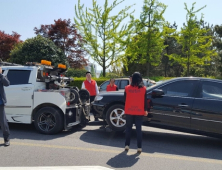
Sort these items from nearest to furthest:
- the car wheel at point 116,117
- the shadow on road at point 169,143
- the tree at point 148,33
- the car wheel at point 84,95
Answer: the shadow on road at point 169,143
the car wheel at point 116,117
the car wheel at point 84,95
the tree at point 148,33

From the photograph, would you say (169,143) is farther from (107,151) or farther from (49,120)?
(49,120)

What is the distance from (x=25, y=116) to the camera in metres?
7.30

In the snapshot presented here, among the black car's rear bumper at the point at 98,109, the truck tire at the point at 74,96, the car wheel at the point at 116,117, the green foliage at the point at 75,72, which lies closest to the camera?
the car wheel at the point at 116,117

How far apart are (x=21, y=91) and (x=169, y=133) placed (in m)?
4.27

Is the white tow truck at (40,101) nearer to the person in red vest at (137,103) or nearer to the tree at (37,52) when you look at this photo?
the person in red vest at (137,103)

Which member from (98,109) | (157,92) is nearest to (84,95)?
(98,109)

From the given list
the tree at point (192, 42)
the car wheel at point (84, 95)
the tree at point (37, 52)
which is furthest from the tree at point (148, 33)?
the car wheel at point (84, 95)

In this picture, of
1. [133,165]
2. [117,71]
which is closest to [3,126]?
[133,165]

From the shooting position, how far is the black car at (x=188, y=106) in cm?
607

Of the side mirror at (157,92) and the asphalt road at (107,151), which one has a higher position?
the side mirror at (157,92)

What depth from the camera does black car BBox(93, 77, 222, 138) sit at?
19.9 ft

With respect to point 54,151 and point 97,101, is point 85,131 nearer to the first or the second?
point 97,101

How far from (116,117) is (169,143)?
4.82 feet

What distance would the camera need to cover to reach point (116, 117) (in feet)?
23.1
